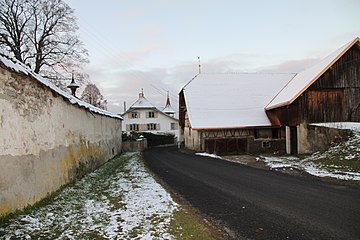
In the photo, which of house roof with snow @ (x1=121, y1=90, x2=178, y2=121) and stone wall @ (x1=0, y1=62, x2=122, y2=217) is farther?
house roof with snow @ (x1=121, y1=90, x2=178, y2=121)

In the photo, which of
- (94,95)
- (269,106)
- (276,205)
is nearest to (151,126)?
(94,95)

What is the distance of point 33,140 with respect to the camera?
761 cm

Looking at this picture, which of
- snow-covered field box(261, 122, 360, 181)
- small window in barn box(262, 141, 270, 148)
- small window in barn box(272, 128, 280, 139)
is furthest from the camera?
small window in barn box(272, 128, 280, 139)

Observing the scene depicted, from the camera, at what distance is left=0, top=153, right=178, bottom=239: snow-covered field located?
18.0ft

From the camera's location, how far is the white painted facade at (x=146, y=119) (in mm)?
56156

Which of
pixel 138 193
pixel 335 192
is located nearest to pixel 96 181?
pixel 138 193

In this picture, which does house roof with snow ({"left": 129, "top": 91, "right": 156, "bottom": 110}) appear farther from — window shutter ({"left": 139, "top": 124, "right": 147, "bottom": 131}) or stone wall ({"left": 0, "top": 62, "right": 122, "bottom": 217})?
stone wall ({"left": 0, "top": 62, "right": 122, "bottom": 217})

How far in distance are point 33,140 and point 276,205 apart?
609 cm

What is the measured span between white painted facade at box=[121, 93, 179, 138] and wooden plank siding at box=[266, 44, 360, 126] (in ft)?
113

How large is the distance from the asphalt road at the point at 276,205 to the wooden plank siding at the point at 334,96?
12.8 m

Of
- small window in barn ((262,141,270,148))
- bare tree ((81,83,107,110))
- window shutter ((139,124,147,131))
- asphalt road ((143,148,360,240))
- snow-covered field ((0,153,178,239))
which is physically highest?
bare tree ((81,83,107,110))

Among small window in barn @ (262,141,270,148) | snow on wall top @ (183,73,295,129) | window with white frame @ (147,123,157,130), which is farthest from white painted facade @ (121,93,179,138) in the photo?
small window in barn @ (262,141,270,148)

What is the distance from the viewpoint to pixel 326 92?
80.0 feet

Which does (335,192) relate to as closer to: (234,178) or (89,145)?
(234,178)
